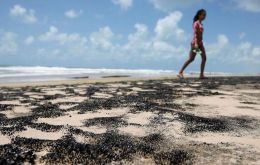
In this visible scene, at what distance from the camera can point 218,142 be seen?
293cm

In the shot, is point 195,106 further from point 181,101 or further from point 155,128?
point 155,128

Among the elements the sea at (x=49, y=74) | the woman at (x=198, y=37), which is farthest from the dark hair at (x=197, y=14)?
the sea at (x=49, y=74)

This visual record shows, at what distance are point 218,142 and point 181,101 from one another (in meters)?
2.41

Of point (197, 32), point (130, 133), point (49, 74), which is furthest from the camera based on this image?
point (49, 74)

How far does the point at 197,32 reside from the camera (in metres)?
11.2

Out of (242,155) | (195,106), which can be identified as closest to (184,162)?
(242,155)

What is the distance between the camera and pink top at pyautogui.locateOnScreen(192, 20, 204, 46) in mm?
11195

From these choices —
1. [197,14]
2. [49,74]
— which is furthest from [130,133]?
[49,74]

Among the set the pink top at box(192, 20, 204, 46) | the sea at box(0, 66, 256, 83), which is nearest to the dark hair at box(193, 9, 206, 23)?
the pink top at box(192, 20, 204, 46)

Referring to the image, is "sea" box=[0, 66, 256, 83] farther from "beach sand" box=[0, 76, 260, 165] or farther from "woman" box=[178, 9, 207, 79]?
"beach sand" box=[0, 76, 260, 165]

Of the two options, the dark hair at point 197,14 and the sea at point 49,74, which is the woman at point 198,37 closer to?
the dark hair at point 197,14

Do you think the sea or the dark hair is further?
the sea

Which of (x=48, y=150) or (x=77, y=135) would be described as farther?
(x=77, y=135)

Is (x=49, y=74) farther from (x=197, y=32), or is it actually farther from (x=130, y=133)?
(x=130, y=133)
